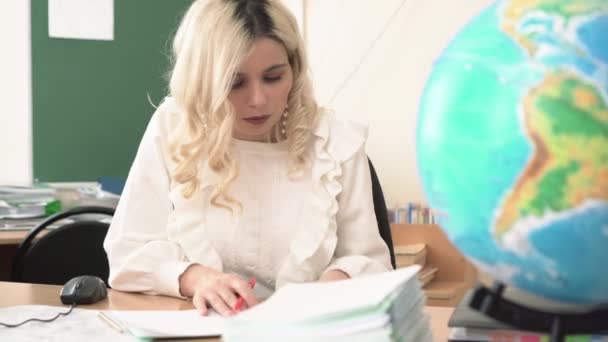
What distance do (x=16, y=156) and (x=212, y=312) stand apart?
7.27 feet

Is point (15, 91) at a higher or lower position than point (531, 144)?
lower

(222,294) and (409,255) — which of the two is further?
(409,255)

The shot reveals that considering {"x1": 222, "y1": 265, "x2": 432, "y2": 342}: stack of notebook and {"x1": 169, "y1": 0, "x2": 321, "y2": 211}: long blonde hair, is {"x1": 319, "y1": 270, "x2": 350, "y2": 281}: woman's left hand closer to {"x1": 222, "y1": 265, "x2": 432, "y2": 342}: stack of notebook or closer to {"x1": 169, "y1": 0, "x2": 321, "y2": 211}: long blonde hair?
{"x1": 169, "y1": 0, "x2": 321, "y2": 211}: long blonde hair

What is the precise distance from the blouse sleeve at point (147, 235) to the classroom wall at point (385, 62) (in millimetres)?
1704

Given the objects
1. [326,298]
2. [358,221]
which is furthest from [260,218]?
[326,298]

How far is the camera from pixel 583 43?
32.5 inches

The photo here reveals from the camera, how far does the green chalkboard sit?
3420 mm

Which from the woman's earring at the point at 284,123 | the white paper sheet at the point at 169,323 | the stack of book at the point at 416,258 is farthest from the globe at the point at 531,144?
the stack of book at the point at 416,258

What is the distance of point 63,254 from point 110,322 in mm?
1139

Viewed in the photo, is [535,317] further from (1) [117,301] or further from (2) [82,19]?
(2) [82,19]

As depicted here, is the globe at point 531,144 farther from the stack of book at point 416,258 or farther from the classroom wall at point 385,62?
the classroom wall at point 385,62

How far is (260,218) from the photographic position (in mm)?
1839

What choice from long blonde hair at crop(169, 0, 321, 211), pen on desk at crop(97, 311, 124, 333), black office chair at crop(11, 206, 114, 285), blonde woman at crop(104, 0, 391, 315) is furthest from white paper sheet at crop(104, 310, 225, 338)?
black office chair at crop(11, 206, 114, 285)

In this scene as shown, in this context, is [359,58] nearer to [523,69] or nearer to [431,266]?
[431,266]
